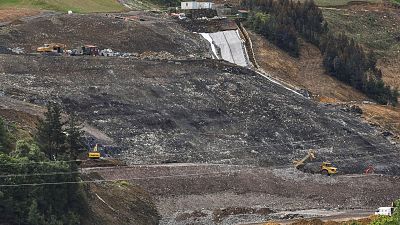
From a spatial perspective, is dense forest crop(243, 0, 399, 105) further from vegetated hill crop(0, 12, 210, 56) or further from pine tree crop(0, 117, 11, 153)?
pine tree crop(0, 117, 11, 153)

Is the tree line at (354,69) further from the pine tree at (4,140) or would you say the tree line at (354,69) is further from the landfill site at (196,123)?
the pine tree at (4,140)

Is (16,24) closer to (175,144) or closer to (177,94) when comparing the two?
(177,94)

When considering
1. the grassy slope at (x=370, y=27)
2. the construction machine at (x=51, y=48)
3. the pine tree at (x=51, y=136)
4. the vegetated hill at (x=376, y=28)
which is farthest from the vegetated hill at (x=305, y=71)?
the pine tree at (x=51, y=136)

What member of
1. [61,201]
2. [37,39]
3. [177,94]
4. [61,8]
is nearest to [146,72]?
[177,94]

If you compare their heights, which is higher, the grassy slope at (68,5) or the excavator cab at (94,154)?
the grassy slope at (68,5)

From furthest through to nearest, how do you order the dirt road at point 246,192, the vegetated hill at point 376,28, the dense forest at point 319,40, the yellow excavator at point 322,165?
the vegetated hill at point 376,28 < the dense forest at point 319,40 < the yellow excavator at point 322,165 < the dirt road at point 246,192

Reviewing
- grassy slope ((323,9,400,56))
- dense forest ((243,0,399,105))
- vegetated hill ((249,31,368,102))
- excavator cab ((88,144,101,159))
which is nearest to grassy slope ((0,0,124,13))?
dense forest ((243,0,399,105))

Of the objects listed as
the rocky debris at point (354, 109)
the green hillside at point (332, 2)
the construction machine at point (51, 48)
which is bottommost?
the rocky debris at point (354, 109)
